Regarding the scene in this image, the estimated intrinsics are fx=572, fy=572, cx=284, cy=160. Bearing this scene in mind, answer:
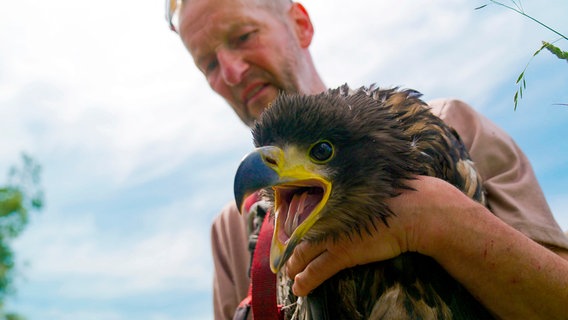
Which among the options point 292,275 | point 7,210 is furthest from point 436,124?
point 7,210

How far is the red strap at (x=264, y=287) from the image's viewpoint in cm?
229

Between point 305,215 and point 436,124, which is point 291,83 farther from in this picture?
point 305,215

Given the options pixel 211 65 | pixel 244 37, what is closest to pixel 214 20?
pixel 244 37

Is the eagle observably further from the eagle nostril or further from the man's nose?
the man's nose

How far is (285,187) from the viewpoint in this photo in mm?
1962

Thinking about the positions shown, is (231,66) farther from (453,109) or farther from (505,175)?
(505,175)

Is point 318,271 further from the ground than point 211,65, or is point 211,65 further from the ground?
point 211,65

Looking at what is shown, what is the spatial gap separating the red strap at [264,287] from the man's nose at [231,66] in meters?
1.37

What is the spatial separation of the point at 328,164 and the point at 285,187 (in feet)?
0.55

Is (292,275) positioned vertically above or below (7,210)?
below

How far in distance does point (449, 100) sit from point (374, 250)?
4.08 feet

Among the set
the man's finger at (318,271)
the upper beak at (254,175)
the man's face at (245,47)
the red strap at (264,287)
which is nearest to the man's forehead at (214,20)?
the man's face at (245,47)

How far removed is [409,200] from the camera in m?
1.91

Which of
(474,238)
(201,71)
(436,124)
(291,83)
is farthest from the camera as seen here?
(201,71)
